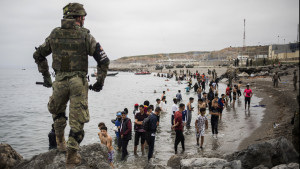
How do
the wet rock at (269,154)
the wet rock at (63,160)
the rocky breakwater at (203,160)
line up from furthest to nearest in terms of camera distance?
the wet rock at (269,154)
the rocky breakwater at (203,160)
the wet rock at (63,160)

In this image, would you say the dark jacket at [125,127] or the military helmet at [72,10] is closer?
the military helmet at [72,10]

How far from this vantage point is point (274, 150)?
6.20 metres

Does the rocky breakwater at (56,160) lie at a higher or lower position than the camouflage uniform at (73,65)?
lower

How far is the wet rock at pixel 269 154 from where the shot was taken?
5.97m

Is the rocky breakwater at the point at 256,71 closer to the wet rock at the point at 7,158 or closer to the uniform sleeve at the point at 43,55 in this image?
the wet rock at the point at 7,158

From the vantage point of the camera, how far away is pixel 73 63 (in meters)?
4.40

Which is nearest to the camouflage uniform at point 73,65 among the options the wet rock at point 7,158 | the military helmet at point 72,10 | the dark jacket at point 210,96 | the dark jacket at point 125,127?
the military helmet at point 72,10

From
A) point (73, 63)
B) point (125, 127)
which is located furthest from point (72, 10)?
point (125, 127)

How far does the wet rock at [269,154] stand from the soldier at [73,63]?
13.3ft

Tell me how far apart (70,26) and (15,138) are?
1547 cm

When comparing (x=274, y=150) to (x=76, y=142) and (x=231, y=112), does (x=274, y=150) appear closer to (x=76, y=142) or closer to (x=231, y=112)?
(x=76, y=142)

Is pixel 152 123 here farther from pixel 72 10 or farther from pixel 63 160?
pixel 72 10

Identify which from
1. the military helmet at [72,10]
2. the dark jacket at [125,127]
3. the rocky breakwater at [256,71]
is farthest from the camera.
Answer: the rocky breakwater at [256,71]

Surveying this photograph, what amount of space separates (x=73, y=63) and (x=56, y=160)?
1.88 m
